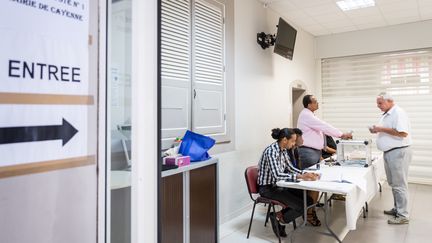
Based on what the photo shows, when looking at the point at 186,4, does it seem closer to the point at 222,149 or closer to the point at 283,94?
the point at 222,149

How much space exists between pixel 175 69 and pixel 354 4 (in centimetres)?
365

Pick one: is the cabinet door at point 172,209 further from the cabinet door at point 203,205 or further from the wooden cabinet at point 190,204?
the cabinet door at point 203,205

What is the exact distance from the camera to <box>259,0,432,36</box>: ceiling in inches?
202

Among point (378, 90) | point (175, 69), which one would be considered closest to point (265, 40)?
point (175, 69)

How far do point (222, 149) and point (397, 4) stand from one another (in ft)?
13.0

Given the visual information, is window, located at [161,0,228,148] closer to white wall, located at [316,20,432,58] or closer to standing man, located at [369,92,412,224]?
standing man, located at [369,92,412,224]

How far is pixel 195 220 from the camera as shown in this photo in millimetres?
2666

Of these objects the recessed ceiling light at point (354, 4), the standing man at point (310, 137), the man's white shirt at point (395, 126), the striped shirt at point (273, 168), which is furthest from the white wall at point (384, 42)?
the striped shirt at point (273, 168)

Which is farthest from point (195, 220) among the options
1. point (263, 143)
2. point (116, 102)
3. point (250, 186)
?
point (263, 143)

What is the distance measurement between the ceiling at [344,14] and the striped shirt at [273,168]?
2786 millimetres

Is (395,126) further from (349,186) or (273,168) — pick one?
(273,168)

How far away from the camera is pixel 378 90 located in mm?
6695

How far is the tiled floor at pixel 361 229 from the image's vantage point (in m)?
3.45

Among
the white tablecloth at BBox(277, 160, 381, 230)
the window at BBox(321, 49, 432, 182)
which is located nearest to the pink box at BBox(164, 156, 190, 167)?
the white tablecloth at BBox(277, 160, 381, 230)
